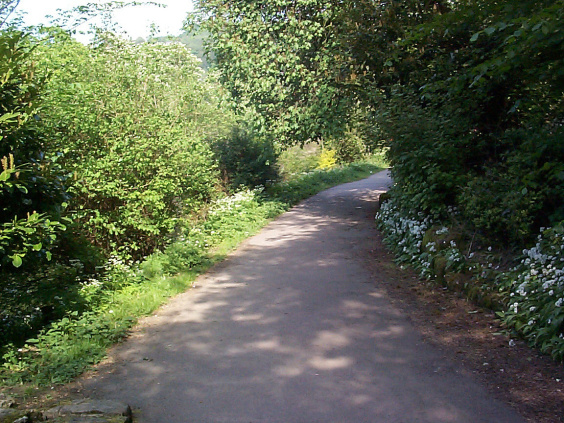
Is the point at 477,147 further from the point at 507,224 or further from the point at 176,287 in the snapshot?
the point at 176,287

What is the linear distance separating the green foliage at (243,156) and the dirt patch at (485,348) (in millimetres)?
10343

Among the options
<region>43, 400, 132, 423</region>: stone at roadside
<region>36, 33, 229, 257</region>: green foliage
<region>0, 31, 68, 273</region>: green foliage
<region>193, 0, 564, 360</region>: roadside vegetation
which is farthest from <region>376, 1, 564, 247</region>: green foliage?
<region>43, 400, 132, 423</region>: stone at roadside

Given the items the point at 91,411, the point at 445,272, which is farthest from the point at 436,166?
the point at 91,411

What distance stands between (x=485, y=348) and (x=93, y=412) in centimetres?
404

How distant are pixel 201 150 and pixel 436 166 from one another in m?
5.51

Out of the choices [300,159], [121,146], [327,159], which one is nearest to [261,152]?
[121,146]

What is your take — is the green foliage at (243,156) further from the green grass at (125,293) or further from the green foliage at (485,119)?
the green foliage at (485,119)

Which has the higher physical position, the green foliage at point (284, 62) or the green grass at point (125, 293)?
the green foliage at point (284, 62)

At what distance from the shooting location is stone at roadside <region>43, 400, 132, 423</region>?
15.3 feet

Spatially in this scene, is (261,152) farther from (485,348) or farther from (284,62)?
(485,348)

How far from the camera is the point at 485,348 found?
6.23 m

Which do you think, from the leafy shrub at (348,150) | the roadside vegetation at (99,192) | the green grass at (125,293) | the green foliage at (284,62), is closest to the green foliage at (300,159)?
the leafy shrub at (348,150)

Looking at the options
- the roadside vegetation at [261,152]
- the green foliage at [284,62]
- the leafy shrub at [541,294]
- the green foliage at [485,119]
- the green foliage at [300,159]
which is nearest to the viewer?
the leafy shrub at [541,294]

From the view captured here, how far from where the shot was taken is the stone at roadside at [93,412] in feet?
15.3
